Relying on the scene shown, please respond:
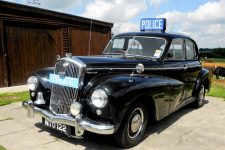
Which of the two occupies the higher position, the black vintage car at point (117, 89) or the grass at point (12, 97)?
the black vintage car at point (117, 89)

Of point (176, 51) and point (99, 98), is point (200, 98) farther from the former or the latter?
point (99, 98)

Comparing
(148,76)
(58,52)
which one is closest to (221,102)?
(148,76)

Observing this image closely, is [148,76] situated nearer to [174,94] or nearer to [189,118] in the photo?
[174,94]

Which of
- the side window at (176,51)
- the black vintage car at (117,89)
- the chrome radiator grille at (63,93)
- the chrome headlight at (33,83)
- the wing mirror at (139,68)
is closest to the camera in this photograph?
the black vintage car at (117,89)

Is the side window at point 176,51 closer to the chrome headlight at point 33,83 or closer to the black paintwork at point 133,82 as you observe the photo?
the black paintwork at point 133,82

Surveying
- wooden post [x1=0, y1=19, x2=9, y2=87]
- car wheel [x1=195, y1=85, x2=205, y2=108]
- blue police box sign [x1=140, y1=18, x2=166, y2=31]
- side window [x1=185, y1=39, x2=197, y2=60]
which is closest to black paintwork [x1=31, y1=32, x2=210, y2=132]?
side window [x1=185, y1=39, x2=197, y2=60]

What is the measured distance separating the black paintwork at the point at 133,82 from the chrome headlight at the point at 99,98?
59mm

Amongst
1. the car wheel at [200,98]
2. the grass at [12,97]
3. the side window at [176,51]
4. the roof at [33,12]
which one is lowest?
the grass at [12,97]

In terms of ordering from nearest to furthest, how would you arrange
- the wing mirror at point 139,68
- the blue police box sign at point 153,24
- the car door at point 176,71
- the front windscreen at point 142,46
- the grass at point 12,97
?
the wing mirror at point 139,68 < the car door at point 176,71 < the front windscreen at point 142,46 < the blue police box sign at point 153,24 < the grass at point 12,97

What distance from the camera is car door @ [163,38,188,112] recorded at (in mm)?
5785

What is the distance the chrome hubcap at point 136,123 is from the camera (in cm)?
467

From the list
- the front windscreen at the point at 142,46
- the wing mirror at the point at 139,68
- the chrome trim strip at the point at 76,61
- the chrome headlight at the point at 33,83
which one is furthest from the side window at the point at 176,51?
the chrome headlight at the point at 33,83

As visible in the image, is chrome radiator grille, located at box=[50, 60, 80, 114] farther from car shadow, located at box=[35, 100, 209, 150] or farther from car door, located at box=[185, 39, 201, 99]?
car door, located at box=[185, 39, 201, 99]

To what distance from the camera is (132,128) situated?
4.71 meters
